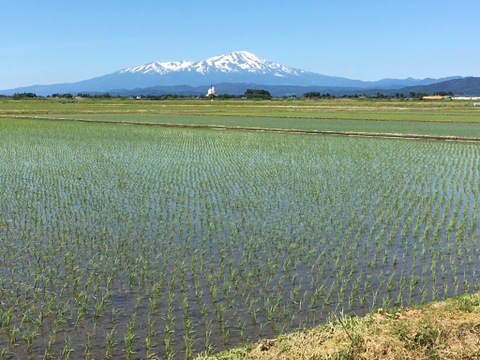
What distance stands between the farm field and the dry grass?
61 cm

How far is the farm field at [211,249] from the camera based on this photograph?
5.09 meters

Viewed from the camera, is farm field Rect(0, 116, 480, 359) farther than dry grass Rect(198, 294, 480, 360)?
Yes

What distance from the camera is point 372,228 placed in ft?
29.6

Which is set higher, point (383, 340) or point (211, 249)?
point (383, 340)

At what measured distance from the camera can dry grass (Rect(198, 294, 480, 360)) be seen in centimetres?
402

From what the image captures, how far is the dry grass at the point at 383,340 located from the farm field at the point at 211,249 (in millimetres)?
608

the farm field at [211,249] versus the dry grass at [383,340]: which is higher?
the dry grass at [383,340]

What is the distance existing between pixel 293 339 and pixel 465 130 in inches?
1136

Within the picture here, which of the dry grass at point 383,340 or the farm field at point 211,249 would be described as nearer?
the dry grass at point 383,340

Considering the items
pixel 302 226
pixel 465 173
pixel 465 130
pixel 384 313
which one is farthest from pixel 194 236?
pixel 465 130

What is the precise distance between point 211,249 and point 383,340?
12.8 ft

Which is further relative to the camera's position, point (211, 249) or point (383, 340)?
point (211, 249)

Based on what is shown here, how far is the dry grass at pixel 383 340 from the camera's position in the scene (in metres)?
4.02

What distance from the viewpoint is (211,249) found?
7664 mm
